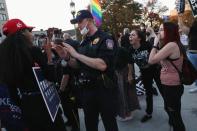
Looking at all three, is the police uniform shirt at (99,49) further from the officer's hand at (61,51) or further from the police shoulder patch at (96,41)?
the officer's hand at (61,51)

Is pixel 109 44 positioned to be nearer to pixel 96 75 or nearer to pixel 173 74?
→ pixel 96 75

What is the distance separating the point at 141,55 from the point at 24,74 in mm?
2963

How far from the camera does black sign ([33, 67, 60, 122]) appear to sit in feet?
9.55

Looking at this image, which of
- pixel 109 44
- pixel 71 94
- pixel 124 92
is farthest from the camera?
pixel 124 92

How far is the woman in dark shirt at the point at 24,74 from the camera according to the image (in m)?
2.88

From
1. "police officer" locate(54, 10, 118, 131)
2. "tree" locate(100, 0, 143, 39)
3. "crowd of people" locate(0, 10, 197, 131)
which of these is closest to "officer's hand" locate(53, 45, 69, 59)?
"crowd of people" locate(0, 10, 197, 131)

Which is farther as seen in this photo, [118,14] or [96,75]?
[118,14]

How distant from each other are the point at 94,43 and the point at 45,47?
0.54 m

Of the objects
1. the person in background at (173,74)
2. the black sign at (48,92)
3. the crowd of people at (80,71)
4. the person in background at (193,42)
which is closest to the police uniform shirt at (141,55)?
the crowd of people at (80,71)

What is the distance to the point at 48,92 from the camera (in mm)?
3078

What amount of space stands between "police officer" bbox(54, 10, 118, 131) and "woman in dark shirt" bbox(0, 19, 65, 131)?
49 cm

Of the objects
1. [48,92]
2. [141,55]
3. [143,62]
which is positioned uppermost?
[48,92]

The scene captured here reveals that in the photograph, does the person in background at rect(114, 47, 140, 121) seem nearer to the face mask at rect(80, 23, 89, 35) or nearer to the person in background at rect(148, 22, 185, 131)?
the person in background at rect(148, 22, 185, 131)

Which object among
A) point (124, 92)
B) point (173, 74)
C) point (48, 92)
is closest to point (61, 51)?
point (48, 92)
